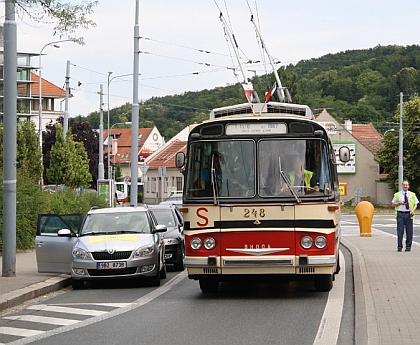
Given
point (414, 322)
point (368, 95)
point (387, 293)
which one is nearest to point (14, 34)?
point (387, 293)

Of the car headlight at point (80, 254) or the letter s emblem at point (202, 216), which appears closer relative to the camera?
the letter s emblem at point (202, 216)

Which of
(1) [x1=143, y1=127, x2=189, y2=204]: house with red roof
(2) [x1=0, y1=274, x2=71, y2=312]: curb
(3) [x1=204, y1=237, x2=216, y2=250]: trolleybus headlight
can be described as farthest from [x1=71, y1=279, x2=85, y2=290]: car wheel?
(1) [x1=143, y1=127, x2=189, y2=204]: house with red roof

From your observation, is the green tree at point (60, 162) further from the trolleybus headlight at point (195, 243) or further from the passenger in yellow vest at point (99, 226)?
the trolleybus headlight at point (195, 243)

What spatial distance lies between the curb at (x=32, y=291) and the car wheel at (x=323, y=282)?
4.79m

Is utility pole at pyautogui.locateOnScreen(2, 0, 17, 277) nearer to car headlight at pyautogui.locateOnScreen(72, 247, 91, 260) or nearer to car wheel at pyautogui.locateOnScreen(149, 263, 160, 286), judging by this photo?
car headlight at pyautogui.locateOnScreen(72, 247, 91, 260)

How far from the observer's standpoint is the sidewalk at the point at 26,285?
44.7 feet

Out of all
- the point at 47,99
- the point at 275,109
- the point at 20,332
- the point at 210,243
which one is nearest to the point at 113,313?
the point at 20,332

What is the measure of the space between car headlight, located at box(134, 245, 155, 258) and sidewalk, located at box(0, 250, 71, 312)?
167 cm

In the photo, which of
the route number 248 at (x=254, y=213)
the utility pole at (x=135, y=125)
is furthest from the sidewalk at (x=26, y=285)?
the utility pole at (x=135, y=125)

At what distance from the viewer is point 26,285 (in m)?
15.4

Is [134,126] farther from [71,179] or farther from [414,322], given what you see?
[414,322]

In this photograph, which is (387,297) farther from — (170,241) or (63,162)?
(63,162)

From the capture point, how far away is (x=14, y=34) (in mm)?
16750

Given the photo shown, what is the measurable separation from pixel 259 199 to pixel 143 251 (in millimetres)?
3177
